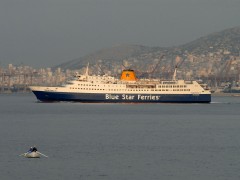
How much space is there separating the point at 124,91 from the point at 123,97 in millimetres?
1247

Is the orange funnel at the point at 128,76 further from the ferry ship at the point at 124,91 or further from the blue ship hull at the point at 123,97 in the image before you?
the blue ship hull at the point at 123,97

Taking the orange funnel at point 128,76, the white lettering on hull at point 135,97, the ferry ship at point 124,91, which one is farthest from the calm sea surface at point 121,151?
the orange funnel at point 128,76

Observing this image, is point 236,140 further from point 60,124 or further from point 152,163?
point 60,124

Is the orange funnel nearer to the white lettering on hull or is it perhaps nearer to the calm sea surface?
the white lettering on hull

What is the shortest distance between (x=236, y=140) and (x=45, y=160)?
72.1 feet

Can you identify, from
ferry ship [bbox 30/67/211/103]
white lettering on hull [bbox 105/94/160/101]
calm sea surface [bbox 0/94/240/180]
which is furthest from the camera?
white lettering on hull [bbox 105/94/160/101]

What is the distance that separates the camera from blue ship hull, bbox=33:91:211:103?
465 ft

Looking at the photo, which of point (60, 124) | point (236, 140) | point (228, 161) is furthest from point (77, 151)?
point (60, 124)

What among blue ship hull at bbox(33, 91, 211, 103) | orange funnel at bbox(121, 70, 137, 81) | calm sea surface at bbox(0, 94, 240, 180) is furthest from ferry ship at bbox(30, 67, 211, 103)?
calm sea surface at bbox(0, 94, 240, 180)

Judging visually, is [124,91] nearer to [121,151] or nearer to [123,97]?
[123,97]

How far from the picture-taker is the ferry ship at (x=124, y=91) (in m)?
142

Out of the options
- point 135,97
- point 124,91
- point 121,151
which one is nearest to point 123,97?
point 124,91

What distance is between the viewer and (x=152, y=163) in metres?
51.6

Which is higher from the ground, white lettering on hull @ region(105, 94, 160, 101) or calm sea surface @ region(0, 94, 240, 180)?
white lettering on hull @ region(105, 94, 160, 101)
